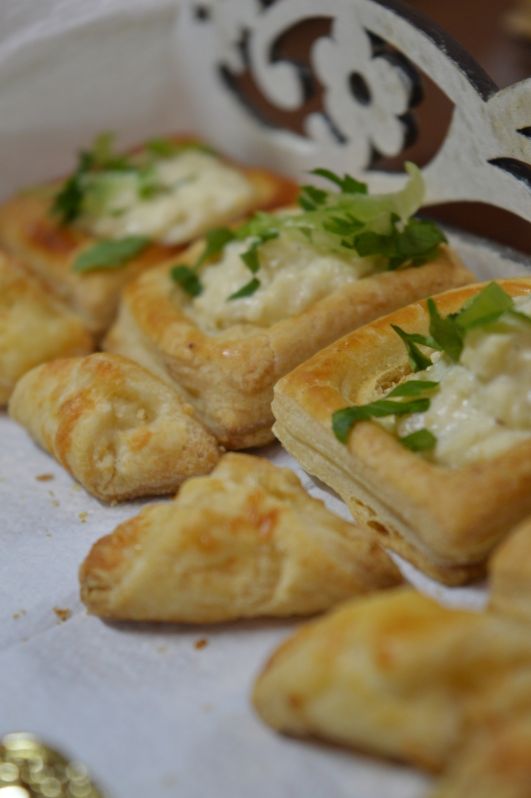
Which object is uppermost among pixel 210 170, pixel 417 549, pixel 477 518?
pixel 210 170

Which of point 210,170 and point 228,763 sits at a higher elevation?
point 210,170

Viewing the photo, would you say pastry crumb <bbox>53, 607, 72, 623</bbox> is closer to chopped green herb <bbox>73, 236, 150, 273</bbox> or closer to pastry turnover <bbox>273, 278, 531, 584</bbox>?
pastry turnover <bbox>273, 278, 531, 584</bbox>

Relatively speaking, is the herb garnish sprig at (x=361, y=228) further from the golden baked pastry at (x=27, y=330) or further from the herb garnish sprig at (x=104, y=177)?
the herb garnish sprig at (x=104, y=177)

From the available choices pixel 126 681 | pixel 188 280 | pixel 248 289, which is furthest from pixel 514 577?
pixel 188 280

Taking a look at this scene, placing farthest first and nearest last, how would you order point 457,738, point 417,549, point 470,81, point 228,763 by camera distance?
point 470,81 → point 417,549 → point 228,763 → point 457,738

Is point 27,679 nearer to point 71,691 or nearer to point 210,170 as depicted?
point 71,691

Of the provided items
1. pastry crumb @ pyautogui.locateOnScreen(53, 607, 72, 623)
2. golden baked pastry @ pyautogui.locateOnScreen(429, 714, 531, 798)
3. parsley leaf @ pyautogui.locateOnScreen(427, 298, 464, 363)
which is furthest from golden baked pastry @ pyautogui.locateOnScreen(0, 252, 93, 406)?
golden baked pastry @ pyautogui.locateOnScreen(429, 714, 531, 798)

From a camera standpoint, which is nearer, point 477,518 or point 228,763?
point 228,763

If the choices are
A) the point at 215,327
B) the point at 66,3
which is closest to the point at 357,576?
the point at 215,327
